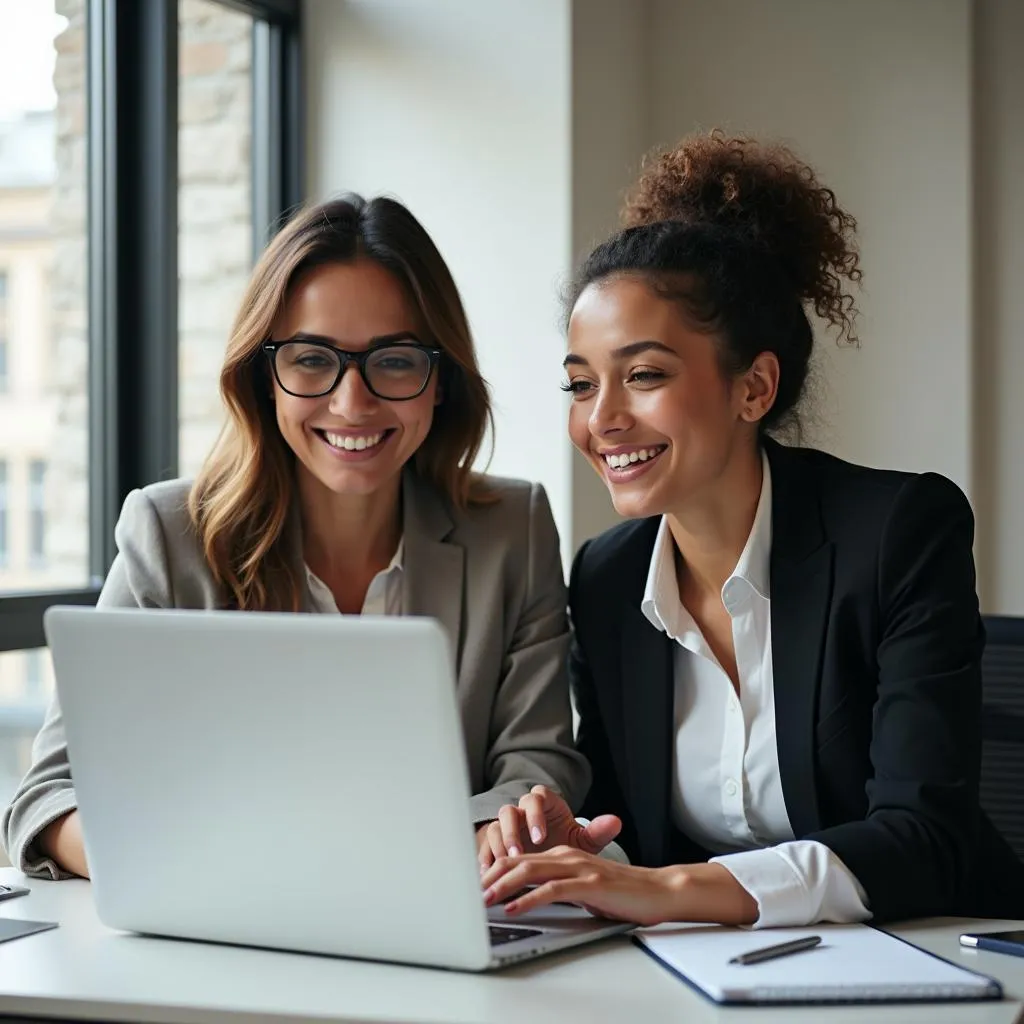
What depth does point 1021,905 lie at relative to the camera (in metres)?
1.81

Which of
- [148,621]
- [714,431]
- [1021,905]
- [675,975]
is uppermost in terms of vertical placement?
[714,431]

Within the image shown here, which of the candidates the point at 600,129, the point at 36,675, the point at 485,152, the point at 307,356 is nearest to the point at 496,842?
the point at 307,356

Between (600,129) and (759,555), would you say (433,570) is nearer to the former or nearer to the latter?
(759,555)

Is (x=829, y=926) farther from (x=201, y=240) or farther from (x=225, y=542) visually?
(x=201, y=240)

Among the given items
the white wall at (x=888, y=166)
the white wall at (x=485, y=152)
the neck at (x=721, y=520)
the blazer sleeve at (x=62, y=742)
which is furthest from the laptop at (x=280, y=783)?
the white wall at (x=888, y=166)

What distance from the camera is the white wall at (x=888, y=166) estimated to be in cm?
341

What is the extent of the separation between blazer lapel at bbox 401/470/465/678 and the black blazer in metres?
0.17

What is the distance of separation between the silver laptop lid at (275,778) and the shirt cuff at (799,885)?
30 centimetres

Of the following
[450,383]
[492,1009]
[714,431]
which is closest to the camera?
[492,1009]

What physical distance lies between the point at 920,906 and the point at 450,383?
996mm

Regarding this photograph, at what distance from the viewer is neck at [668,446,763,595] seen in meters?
1.88

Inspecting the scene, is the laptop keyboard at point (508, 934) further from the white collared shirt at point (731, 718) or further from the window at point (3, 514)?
the window at point (3, 514)

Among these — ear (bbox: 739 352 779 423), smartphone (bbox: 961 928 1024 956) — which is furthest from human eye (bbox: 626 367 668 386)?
smartphone (bbox: 961 928 1024 956)

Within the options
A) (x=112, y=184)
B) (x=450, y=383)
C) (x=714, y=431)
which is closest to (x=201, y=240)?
(x=112, y=184)
